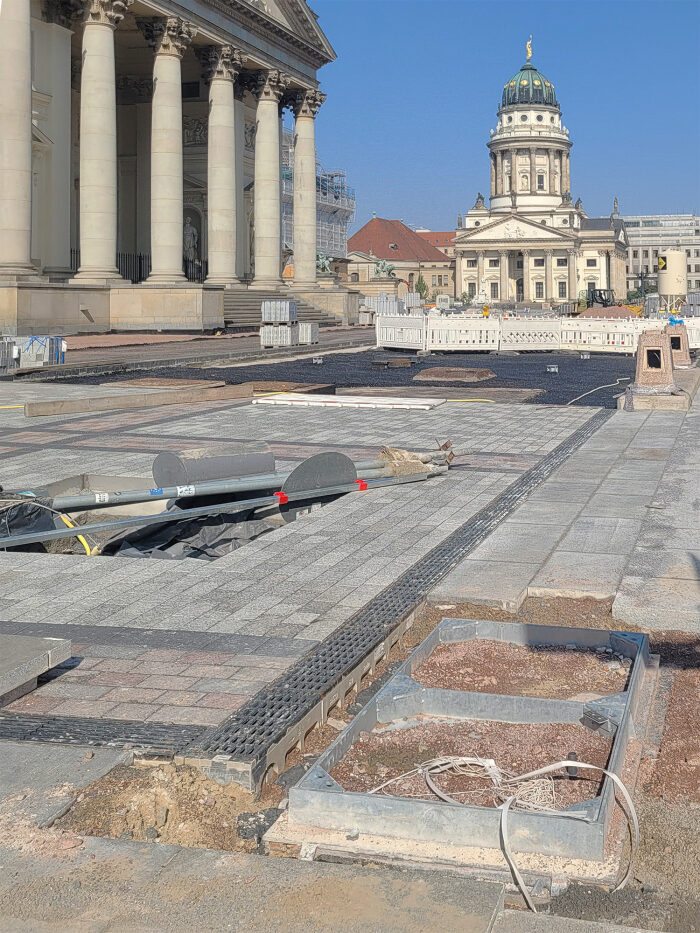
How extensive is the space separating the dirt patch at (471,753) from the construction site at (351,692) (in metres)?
0.01

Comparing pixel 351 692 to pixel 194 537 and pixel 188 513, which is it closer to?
pixel 188 513

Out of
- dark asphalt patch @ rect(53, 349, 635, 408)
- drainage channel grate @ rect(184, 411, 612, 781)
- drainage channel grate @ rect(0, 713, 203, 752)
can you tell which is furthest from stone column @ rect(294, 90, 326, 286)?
drainage channel grate @ rect(0, 713, 203, 752)

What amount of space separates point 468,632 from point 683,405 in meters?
13.4

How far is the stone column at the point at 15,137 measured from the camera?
36219 mm

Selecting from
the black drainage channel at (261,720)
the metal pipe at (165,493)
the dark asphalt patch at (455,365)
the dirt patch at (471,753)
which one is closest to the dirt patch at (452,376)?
the dark asphalt patch at (455,365)

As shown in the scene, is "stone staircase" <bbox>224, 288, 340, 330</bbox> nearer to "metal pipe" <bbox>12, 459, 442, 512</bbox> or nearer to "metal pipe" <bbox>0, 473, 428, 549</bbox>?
"metal pipe" <bbox>0, 473, 428, 549</bbox>

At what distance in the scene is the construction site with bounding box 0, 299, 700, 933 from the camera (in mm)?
3877

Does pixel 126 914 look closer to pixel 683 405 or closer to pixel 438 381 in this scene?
pixel 683 405

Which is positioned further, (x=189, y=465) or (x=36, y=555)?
(x=189, y=465)

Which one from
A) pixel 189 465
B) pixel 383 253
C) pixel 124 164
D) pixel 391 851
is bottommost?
pixel 391 851

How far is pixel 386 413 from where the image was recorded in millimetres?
19094

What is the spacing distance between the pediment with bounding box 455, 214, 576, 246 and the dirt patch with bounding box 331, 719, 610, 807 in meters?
192

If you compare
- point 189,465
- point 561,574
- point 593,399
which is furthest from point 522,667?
point 593,399

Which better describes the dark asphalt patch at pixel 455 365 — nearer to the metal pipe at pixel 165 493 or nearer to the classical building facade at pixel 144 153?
the classical building facade at pixel 144 153
